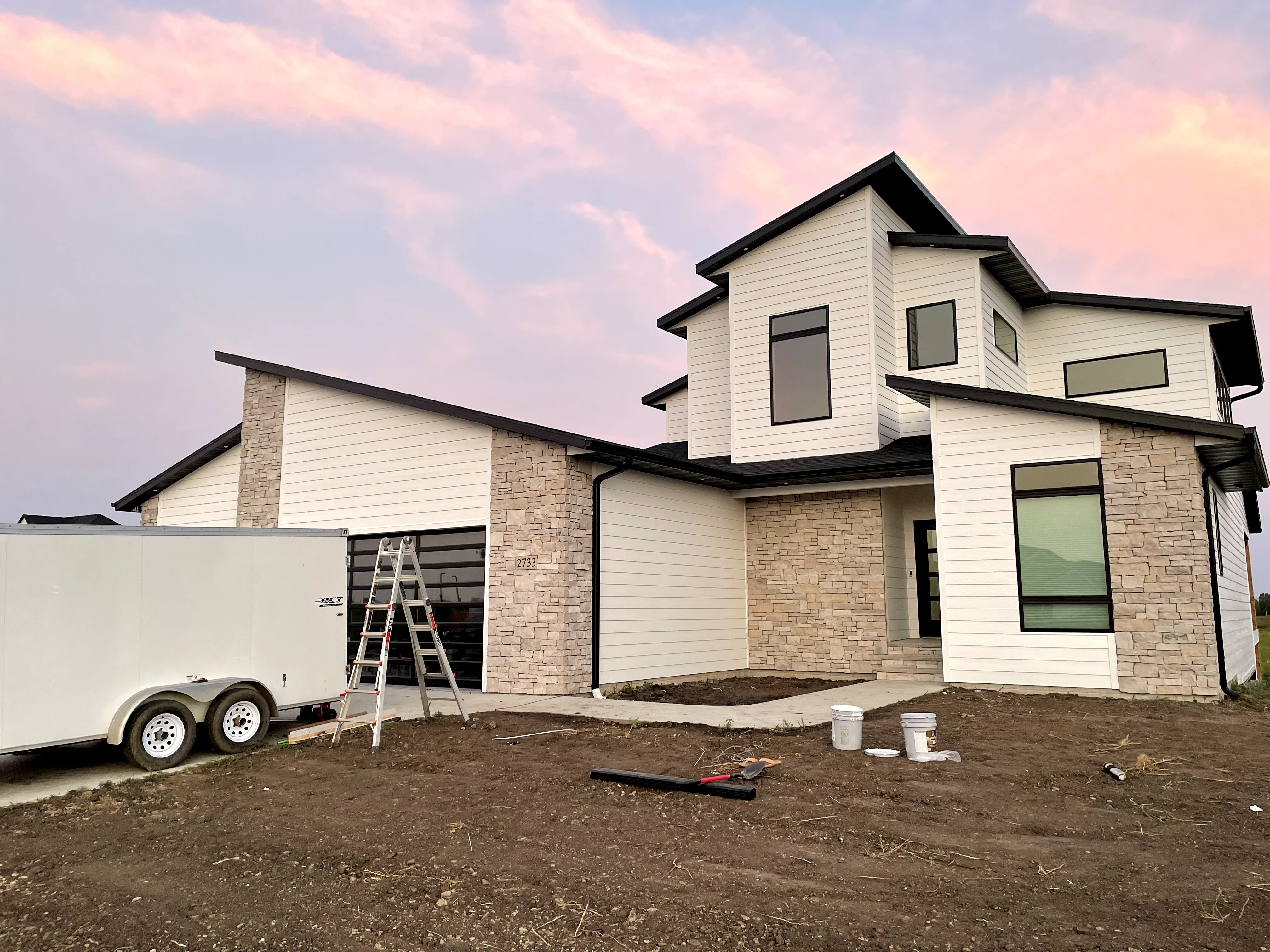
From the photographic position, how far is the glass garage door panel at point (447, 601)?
12406mm

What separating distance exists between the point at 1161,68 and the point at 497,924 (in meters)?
14.0

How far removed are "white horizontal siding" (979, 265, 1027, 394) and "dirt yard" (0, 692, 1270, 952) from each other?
794cm

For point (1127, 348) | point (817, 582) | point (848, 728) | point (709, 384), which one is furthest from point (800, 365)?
point (848, 728)

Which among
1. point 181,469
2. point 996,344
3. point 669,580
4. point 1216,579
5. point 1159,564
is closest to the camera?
point 1216,579

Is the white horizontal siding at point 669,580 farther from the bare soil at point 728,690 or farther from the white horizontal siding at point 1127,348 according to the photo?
the white horizontal siding at point 1127,348

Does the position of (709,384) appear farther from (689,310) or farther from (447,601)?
(447,601)

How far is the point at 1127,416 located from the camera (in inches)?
408

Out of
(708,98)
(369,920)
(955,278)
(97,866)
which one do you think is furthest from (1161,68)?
(97,866)

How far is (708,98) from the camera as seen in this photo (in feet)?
47.6

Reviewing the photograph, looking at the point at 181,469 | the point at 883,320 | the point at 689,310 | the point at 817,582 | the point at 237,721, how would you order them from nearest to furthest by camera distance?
the point at 237,721
the point at 817,582
the point at 883,320
the point at 181,469
the point at 689,310

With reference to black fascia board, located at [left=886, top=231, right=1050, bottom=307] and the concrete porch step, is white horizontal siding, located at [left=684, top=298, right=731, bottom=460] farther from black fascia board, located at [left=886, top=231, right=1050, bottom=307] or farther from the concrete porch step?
the concrete porch step

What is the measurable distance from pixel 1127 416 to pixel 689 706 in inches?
255

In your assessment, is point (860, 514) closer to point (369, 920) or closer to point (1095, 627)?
point (1095, 627)

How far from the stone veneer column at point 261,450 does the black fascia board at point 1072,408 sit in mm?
10765
